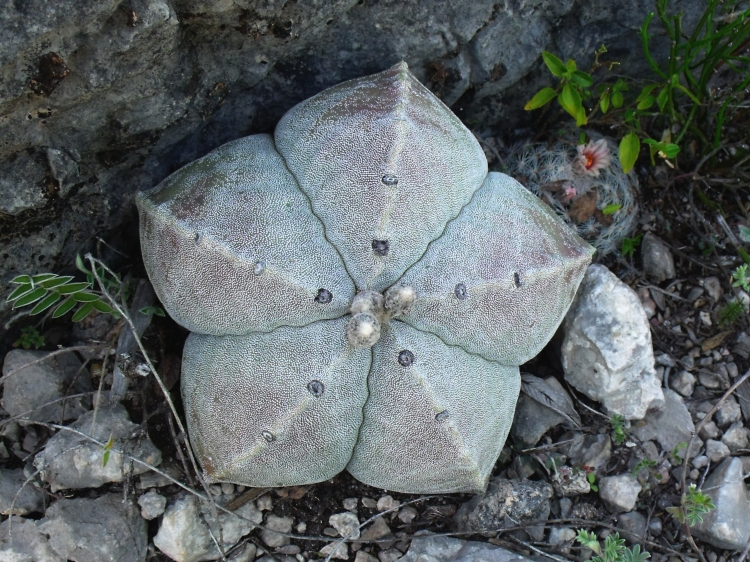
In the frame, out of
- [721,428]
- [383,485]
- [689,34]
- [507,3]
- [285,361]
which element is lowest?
[721,428]

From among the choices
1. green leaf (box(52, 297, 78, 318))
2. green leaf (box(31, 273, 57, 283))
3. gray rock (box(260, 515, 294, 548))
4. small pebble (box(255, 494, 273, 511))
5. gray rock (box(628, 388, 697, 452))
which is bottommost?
gray rock (box(628, 388, 697, 452))

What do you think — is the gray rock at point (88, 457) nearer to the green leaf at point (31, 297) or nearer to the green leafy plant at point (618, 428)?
the green leaf at point (31, 297)

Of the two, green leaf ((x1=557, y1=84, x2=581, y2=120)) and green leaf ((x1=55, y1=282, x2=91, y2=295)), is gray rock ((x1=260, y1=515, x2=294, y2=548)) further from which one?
green leaf ((x1=557, y1=84, x2=581, y2=120))

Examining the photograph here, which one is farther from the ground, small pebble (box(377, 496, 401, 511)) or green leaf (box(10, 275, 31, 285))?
green leaf (box(10, 275, 31, 285))

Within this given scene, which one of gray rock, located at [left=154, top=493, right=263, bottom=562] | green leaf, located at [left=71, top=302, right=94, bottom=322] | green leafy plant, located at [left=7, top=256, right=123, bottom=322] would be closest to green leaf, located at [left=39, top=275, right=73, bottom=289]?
green leafy plant, located at [left=7, top=256, right=123, bottom=322]

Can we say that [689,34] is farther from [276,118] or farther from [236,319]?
[236,319]

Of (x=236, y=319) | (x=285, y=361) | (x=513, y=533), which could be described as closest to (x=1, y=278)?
(x=236, y=319)

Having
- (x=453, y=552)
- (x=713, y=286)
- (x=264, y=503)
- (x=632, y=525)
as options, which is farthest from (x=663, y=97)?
(x=264, y=503)

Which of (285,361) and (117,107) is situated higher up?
(117,107)
